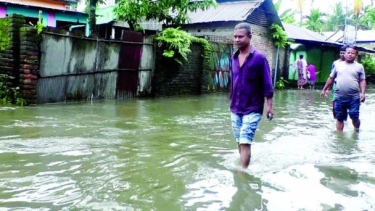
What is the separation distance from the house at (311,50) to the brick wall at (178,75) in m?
8.78

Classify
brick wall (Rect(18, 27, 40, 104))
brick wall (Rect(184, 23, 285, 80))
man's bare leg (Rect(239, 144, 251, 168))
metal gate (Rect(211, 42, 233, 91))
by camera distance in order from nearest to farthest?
man's bare leg (Rect(239, 144, 251, 168)) → brick wall (Rect(18, 27, 40, 104)) → metal gate (Rect(211, 42, 233, 91)) → brick wall (Rect(184, 23, 285, 80))

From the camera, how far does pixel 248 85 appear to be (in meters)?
4.51

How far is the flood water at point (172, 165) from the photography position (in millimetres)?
3545

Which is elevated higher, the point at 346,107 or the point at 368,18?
the point at 368,18

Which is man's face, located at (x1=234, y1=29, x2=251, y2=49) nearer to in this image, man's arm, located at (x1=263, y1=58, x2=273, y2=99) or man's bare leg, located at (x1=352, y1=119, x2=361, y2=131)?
man's arm, located at (x1=263, y1=58, x2=273, y2=99)

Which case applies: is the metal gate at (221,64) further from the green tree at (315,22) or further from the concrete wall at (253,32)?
the green tree at (315,22)

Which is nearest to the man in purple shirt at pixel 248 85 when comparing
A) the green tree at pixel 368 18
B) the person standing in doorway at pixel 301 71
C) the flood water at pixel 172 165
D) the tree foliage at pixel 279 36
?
the flood water at pixel 172 165

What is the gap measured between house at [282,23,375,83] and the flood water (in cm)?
1536

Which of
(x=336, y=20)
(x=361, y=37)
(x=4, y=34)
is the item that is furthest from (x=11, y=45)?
(x=336, y=20)

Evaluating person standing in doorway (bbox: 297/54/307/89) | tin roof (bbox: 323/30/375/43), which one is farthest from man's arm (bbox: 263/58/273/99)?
tin roof (bbox: 323/30/375/43)

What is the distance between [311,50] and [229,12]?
7.46m

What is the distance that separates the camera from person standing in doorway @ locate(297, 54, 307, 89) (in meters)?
22.1

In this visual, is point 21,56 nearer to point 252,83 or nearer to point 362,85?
point 252,83

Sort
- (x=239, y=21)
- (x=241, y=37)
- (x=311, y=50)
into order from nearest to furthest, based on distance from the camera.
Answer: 1. (x=241, y=37)
2. (x=239, y=21)
3. (x=311, y=50)
